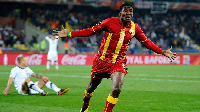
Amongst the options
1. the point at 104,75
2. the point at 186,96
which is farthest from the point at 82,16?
the point at 104,75

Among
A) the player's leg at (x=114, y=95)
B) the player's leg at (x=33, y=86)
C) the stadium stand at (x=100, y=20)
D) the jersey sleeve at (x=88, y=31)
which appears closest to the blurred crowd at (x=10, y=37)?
the stadium stand at (x=100, y=20)

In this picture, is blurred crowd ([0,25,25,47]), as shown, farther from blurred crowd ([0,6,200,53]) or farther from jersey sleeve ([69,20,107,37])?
jersey sleeve ([69,20,107,37])

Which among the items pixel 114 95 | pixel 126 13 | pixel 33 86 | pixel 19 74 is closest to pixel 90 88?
pixel 114 95

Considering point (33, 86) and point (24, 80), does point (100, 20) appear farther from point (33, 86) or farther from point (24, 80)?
point (33, 86)

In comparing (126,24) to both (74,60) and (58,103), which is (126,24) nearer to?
(58,103)

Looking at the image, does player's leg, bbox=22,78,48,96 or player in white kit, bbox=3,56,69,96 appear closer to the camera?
player's leg, bbox=22,78,48,96

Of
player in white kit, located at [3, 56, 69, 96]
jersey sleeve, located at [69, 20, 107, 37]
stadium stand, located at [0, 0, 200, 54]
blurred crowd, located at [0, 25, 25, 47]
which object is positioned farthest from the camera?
stadium stand, located at [0, 0, 200, 54]

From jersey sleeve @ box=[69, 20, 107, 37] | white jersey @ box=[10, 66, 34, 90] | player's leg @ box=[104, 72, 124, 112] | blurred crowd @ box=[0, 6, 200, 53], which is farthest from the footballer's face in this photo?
blurred crowd @ box=[0, 6, 200, 53]

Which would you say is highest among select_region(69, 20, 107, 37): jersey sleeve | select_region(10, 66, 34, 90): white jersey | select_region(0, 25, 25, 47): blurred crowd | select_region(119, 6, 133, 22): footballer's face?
select_region(0, 25, 25, 47): blurred crowd

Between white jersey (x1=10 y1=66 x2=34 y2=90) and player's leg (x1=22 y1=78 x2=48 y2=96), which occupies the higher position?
white jersey (x1=10 y1=66 x2=34 y2=90)

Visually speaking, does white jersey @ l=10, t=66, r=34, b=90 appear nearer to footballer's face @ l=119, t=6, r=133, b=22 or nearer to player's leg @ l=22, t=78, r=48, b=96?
player's leg @ l=22, t=78, r=48, b=96

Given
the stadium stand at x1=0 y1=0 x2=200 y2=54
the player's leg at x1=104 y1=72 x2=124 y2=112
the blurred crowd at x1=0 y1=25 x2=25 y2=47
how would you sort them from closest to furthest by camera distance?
the player's leg at x1=104 y1=72 x2=124 y2=112 < the blurred crowd at x1=0 y1=25 x2=25 y2=47 < the stadium stand at x1=0 y1=0 x2=200 y2=54

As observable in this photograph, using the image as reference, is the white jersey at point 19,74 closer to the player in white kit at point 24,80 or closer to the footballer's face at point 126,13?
the player in white kit at point 24,80

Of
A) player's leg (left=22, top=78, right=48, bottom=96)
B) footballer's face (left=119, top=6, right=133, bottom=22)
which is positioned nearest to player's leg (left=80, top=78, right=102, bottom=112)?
footballer's face (left=119, top=6, right=133, bottom=22)
